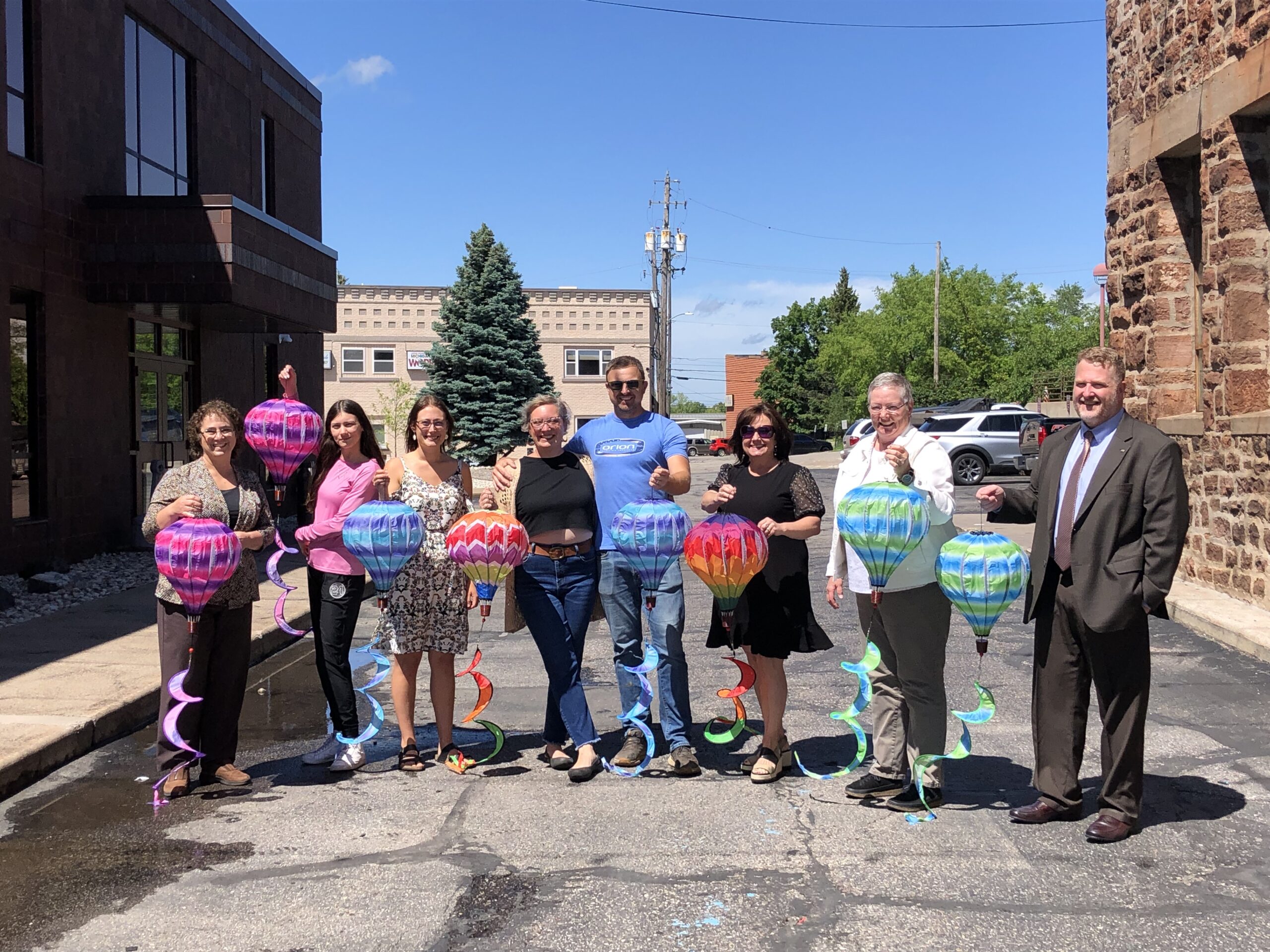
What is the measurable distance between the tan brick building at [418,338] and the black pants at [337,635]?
149ft

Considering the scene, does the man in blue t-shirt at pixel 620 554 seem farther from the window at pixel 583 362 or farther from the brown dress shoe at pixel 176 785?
the window at pixel 583 362

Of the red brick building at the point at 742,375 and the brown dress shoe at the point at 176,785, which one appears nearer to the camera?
the brown dress shoe at the point at 176,785

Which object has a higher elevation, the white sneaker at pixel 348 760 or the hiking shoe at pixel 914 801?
the hiking shoe at pixel 914 801

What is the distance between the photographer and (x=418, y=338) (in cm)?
5194

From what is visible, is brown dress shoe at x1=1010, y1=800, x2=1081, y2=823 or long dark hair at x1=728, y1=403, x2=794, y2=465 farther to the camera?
long dark hair at x1=728, y1=403, x2=794, y2=465

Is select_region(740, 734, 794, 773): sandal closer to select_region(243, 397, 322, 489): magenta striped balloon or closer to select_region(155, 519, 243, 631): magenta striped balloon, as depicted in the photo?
select_region(155, 519, 243, 631): magenta striped balloon

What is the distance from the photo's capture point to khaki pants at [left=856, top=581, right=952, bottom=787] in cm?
496

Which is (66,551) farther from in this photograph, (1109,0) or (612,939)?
(1109,0)

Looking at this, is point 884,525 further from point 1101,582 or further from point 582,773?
point 582,773

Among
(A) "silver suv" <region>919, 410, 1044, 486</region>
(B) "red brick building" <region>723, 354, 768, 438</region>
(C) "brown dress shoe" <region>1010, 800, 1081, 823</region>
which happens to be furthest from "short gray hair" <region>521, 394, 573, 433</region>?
(B) "red brick building" <region>723, 354, 768, 438</region>

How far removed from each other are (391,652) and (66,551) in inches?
364

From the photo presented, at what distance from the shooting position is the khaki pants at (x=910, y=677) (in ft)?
16.3

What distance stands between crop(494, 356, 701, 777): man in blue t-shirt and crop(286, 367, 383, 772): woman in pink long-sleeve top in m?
0.76

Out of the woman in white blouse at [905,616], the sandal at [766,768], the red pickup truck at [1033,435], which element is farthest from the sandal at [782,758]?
the red pickup truck at [1033,435]
